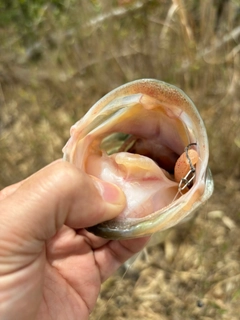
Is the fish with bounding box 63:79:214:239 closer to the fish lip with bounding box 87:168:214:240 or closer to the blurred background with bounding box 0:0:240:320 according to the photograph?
the fish lip with bounding box 87:168:214:240

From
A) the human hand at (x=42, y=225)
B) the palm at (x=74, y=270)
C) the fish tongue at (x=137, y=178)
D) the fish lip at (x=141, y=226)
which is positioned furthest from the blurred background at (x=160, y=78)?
the fish lip at (x=141, y=226)

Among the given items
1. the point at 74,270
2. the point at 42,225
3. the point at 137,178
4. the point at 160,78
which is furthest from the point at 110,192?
the point at 160,78

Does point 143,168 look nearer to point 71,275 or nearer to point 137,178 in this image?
point 137,178

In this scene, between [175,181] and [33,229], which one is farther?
[175,181]

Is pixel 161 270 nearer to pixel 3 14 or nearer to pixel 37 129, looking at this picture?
pixel 37 129

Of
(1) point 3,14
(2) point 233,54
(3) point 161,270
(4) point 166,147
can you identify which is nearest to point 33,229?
(4) point 166,147

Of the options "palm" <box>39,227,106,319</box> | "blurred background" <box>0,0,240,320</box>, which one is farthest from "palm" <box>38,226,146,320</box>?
"blurred background" <box>0,0,240,320</box>
